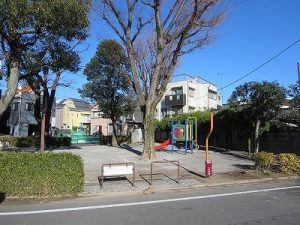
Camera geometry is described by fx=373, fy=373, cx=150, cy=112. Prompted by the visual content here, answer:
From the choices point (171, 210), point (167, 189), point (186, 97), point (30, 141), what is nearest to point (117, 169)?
point (167, 189)

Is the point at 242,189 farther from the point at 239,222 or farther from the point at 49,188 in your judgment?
the point at 49,188

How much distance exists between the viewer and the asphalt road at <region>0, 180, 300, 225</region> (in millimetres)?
7461

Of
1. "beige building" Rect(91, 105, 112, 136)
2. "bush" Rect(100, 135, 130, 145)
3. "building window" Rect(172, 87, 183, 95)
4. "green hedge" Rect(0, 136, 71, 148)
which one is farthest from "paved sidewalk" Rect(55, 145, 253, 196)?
"beige building" Rect(91, 105, 112, 136)

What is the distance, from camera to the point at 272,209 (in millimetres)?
8539

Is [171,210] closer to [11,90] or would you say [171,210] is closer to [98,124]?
[11,90]

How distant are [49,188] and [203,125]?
71.0ft

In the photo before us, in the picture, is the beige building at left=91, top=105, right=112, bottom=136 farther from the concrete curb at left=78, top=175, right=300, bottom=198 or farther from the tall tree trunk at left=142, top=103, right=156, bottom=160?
the concrete curb at left=78, top=175, right=300, bottom=198

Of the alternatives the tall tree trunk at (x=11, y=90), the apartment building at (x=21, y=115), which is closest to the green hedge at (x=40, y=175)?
the tall tree trunk at (x=11, y=90)

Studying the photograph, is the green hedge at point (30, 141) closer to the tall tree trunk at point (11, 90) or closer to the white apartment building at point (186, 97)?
the tall tree trunk at point (11, 90)

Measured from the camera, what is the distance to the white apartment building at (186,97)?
5900 centimetres

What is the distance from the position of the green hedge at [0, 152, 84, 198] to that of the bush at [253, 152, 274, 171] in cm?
731

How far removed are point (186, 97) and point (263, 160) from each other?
145ft

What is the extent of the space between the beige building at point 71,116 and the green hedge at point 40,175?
194 feet

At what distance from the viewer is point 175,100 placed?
196 feet
